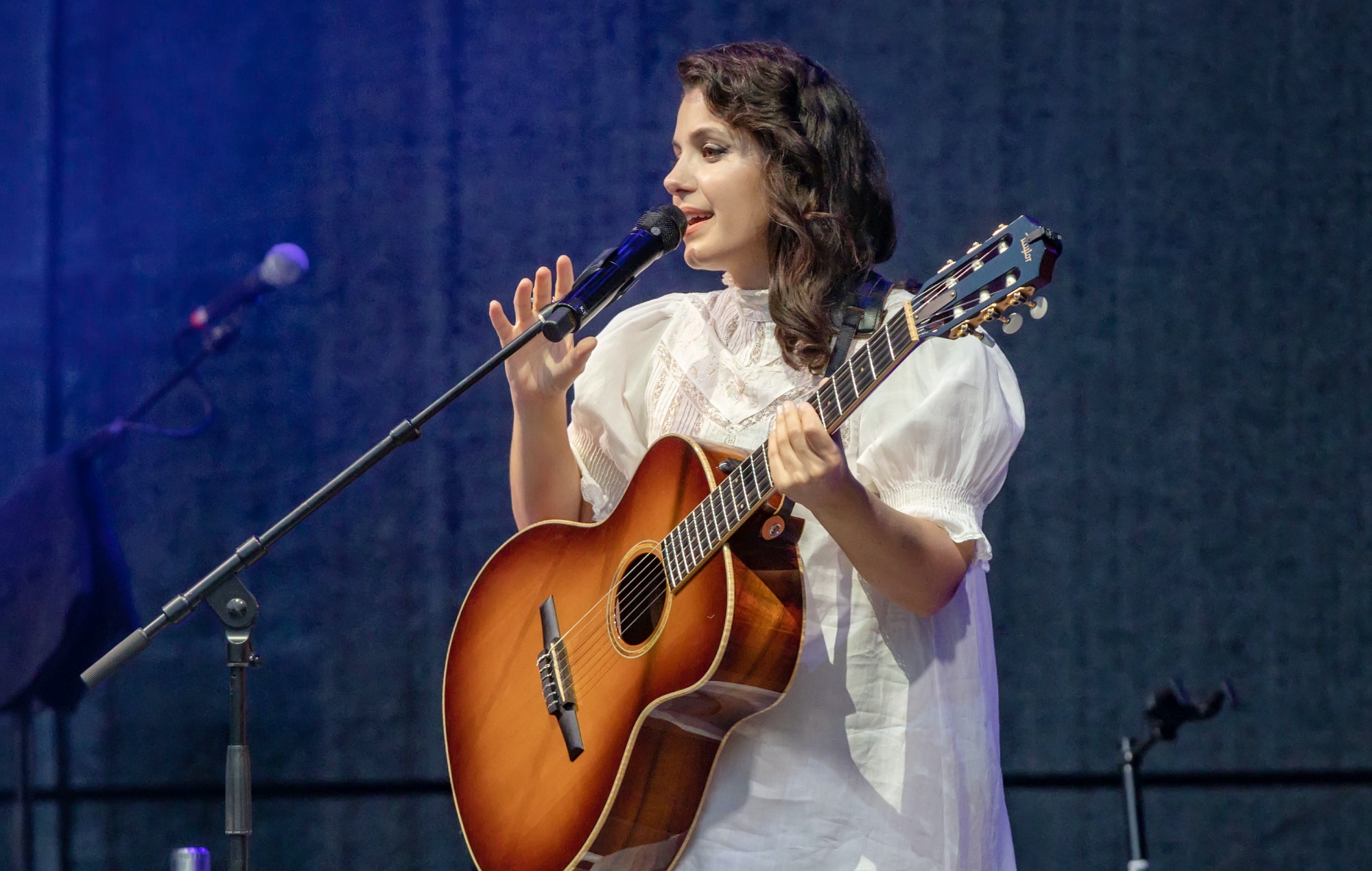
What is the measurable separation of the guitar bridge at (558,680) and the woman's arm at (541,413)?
182 millimetres

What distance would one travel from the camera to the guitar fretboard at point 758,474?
4.37ft

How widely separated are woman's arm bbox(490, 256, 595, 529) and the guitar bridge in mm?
182

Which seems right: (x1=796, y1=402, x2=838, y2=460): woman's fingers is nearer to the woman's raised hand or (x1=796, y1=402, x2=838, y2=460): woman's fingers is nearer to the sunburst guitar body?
the sunburst guitar body

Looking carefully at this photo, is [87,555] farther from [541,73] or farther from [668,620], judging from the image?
[668,620]

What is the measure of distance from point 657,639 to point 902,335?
0.45 meters

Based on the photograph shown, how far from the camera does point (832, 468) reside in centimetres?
130

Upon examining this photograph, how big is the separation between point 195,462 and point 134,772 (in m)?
0.67

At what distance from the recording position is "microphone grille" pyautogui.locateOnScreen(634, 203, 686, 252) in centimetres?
158

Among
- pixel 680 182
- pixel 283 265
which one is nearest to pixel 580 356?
pixel 680 182

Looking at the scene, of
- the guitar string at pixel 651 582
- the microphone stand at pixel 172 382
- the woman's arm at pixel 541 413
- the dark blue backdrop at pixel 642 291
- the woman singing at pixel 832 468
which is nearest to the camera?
the guitar string at pixel 651 582

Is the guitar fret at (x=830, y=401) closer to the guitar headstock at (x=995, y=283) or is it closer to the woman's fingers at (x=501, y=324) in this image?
the guitar headstock at (x=995, y=283)

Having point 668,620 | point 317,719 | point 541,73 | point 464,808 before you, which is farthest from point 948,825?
point 541,73

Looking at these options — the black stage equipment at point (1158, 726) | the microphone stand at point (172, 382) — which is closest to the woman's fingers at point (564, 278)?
the black stage equipment at point (1158, 726)

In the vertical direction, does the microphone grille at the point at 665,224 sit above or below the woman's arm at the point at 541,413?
above
